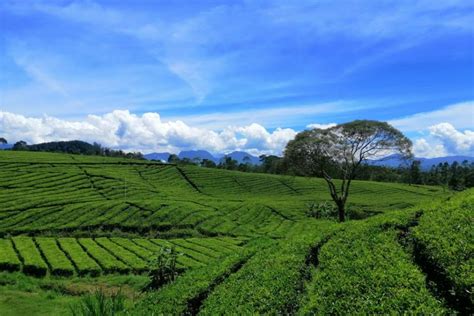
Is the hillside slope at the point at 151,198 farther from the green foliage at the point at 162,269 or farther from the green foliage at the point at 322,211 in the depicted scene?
the green foliage at the point at 162,269

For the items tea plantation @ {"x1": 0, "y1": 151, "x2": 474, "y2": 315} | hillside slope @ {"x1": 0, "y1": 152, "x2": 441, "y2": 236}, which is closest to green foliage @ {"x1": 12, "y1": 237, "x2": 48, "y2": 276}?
tea plantation @ {"x1": 0, "y1": 151, "x2": 474, "y2": 315}

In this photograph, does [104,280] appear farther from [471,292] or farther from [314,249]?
[471,292]

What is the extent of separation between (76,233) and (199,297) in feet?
150

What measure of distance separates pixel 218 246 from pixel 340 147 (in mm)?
18165

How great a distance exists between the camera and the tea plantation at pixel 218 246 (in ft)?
29.8

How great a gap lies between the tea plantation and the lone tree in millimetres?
7160

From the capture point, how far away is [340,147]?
44.0 m

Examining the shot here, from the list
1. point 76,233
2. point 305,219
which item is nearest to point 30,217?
point 76,233

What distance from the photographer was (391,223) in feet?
43.6

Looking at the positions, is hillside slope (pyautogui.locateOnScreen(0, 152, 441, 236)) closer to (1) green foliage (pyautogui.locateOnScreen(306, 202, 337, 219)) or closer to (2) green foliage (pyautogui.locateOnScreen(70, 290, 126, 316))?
(1) green foliage (pyautogui.locateOnScreen(306, 202, 337, 219))

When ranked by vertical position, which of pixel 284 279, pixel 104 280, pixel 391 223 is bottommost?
pixel 104 280

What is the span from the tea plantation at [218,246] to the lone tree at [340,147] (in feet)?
23.5

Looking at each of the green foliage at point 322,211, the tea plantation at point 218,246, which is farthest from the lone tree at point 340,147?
the green foliage at point 322,211

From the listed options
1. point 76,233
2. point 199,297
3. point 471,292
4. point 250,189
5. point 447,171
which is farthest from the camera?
point 447,171
